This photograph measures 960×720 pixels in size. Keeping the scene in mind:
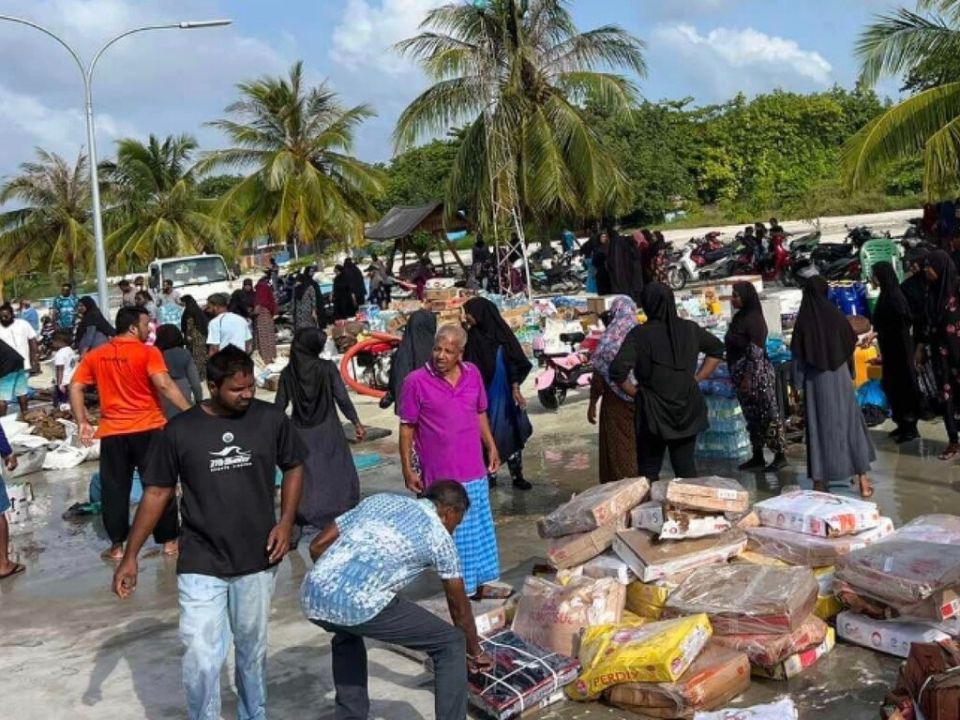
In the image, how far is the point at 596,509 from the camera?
575 cm

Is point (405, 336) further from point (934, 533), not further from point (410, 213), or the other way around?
point (410, 213)

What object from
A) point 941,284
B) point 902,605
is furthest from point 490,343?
point 902,605

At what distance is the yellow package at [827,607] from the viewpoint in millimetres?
5277

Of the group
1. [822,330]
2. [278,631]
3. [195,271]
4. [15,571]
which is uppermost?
[195,271]

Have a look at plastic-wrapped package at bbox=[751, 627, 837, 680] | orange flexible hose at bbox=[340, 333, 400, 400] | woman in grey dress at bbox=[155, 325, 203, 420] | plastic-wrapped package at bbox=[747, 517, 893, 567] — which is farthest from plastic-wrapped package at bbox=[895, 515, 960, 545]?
orange flexible hose at bbox=[340, 333, 400, 400]

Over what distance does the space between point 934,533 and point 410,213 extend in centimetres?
2421

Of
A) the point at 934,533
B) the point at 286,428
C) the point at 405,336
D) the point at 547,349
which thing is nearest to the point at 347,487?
the point at 405,336

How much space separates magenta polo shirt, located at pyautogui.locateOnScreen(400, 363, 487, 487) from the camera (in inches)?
234

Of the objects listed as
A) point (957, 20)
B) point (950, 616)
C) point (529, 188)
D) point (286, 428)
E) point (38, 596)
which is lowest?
point (38, 596)

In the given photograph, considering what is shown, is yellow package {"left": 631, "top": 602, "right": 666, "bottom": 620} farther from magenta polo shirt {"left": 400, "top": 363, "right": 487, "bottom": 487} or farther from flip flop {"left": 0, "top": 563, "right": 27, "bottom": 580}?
flip flop {"left": 0, "top": 563, "right": 27, "bottom": 580}

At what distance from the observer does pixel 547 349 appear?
1240cm

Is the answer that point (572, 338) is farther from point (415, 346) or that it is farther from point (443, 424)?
point (443, 424)

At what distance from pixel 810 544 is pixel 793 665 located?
907 mm

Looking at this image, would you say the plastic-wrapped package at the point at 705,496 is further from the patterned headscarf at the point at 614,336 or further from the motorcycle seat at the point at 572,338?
the motorcycle seat at the point at 572,338
